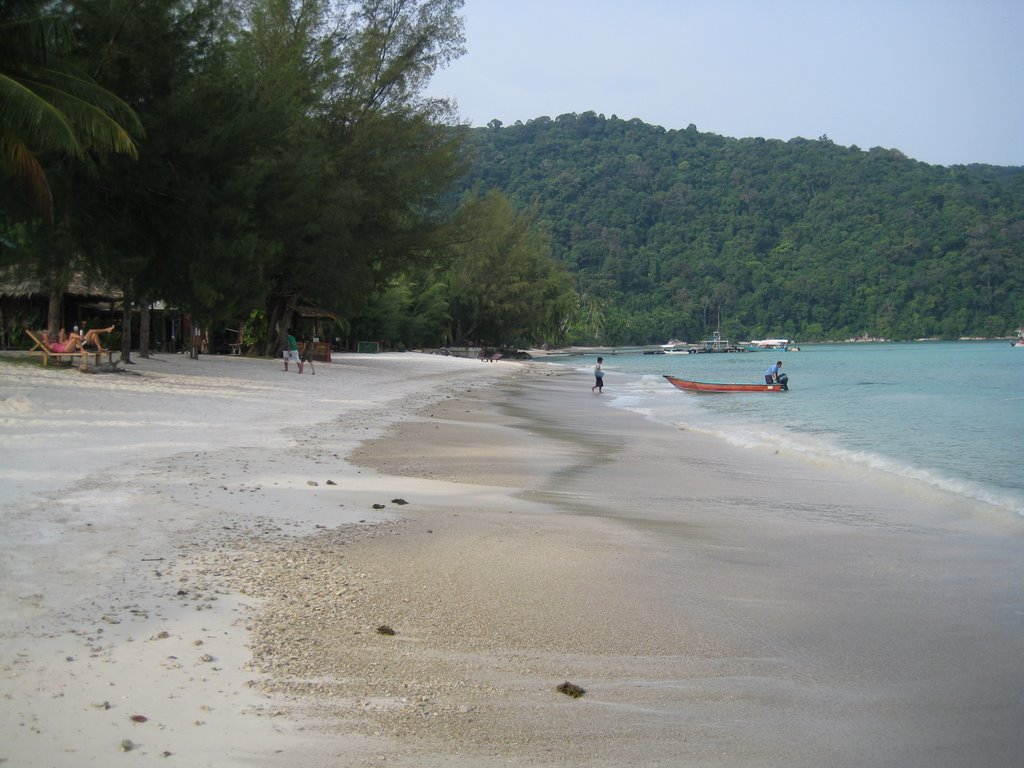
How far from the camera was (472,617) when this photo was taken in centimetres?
545

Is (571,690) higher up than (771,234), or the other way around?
(771,234)

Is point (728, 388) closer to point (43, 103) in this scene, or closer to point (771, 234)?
point (43, 103)

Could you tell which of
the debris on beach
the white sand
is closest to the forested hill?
the white sand

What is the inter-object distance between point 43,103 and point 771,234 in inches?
5840

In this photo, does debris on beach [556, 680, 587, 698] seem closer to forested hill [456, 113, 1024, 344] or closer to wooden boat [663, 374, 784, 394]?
wooden boat [663, 374, 784, 394]

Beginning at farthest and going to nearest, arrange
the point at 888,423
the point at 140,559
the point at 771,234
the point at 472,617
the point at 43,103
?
the point at 771,234, the point at 888,423, the point at 43,103, the point at 140,559, the point at 472,617

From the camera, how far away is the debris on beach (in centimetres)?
441

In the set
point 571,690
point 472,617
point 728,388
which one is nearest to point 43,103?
point 472,617

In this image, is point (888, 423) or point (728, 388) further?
point (728, 388)

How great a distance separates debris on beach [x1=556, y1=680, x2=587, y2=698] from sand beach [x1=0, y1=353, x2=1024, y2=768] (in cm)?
8

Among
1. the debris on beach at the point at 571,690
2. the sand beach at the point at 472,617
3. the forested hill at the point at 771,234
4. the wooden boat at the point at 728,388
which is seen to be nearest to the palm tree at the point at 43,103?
the sand beach at the point at 472,617

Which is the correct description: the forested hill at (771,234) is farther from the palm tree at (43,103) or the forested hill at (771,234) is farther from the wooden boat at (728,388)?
the palm tree at (43,103)

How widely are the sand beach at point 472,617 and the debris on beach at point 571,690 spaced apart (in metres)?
0.08

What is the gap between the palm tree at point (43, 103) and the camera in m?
13.8
